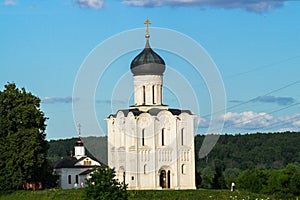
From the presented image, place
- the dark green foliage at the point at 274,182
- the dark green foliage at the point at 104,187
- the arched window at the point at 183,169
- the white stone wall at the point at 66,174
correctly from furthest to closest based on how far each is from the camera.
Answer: the white stone wall at the point at 66,174, the dark green foliage at the point at 274,182, the arched window at the point at 183,169, the dark green foliage at the point at 104,187

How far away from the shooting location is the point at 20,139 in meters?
52.6

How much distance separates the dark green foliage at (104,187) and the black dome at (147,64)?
896 inches

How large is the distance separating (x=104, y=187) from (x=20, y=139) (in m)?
18.8

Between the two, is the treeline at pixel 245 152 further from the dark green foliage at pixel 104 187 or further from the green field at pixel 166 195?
the dark green foliage at pixel 104 187

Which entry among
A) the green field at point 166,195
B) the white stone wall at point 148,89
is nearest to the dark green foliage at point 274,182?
the white stone wall at point 148,89

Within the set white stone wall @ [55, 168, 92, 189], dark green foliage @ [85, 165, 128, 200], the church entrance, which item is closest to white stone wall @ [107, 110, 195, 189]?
the church entrance

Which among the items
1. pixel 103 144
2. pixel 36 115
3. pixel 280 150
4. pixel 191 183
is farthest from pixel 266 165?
pixel 36 115

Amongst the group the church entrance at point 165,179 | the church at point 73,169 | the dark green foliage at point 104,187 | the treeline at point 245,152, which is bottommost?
the dark green foliage at point 104,187

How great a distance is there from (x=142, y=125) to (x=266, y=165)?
165ft

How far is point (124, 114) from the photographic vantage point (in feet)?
190

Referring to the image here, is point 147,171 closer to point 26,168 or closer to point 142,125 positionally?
point 142,125

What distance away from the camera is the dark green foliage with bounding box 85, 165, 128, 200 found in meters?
34.5

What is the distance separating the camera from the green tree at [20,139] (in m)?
52.3

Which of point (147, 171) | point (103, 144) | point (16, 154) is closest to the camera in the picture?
point (16, 154)
